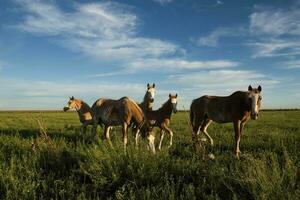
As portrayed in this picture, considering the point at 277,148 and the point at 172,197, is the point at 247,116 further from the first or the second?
the point at 172,197

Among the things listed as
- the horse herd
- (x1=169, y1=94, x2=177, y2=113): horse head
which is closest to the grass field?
the horse herd

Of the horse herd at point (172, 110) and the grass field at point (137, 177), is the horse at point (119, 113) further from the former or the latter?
the grass field at point (137, 177)

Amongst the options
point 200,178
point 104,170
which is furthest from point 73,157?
point 200,178

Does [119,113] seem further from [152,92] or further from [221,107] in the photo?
[152,92]

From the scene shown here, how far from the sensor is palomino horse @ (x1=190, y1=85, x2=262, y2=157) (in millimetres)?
12328

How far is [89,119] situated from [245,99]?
10651mm

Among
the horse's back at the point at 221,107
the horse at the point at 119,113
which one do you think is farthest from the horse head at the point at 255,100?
the horse at the point at 119,113

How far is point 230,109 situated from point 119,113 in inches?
175

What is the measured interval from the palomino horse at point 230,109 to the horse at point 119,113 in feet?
7.71

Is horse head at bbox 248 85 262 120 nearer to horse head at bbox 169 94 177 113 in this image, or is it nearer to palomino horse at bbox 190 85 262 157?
palomino horse at bbox 190 85 262 157

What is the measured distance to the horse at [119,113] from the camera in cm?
1344

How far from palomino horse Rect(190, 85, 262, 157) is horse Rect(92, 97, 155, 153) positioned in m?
2.35

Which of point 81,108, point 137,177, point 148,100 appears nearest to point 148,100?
point 148,100

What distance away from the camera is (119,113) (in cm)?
1376
